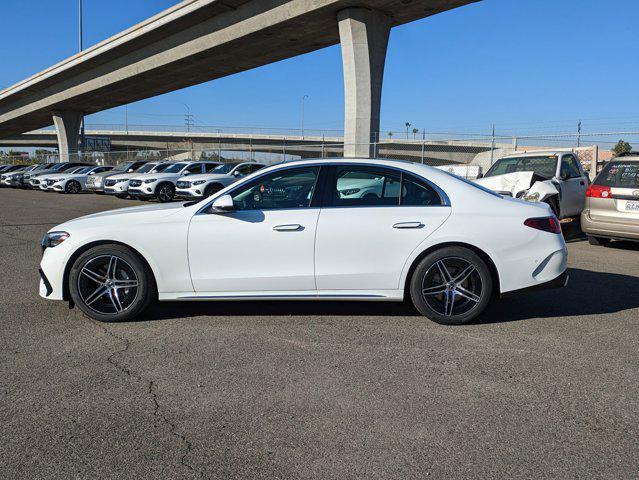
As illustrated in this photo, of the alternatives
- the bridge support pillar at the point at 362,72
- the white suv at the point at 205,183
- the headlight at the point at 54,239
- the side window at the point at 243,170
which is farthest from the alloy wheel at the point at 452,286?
the bridge support pillar at the point at 362,72

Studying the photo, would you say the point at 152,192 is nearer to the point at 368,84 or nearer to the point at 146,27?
the point at 368,84

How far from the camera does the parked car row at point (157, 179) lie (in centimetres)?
1852

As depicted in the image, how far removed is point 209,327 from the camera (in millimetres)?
4672

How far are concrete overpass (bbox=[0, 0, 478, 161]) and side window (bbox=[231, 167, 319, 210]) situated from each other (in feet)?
51.7

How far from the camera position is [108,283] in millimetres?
4816

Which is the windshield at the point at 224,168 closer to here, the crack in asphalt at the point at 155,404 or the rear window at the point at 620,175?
the rear window at the point at 620,175

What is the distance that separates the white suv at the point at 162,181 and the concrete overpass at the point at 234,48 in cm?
626

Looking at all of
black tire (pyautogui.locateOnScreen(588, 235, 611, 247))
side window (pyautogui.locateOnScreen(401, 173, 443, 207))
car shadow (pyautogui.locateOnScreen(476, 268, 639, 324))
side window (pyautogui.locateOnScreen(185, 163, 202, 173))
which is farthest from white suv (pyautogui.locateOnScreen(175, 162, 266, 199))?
side window (pyautogui.locateOnScreen(401, 173, 443, 207))

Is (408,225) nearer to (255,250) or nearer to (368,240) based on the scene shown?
(368,240)

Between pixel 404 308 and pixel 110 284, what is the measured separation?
292 centimetres

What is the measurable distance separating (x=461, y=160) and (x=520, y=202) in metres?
33.4

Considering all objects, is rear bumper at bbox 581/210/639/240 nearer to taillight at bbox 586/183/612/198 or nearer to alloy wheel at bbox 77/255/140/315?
taillight at bbox 586/183/612/198

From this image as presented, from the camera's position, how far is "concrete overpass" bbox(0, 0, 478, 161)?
20.8 meters

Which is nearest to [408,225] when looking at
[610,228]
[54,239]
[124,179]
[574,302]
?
[574,302]
